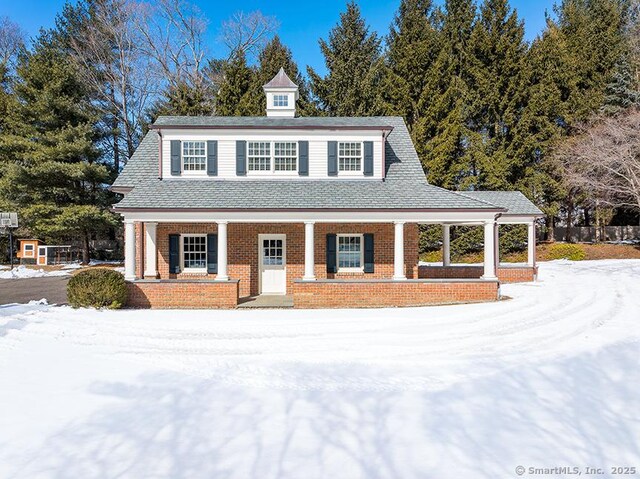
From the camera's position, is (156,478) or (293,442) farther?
(293,442)

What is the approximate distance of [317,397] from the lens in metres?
5.45

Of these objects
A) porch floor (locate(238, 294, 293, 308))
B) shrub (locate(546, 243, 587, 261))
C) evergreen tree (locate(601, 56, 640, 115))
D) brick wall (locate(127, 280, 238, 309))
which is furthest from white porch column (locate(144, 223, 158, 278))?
evergreen tree (locate(601, 56, 640, 115))

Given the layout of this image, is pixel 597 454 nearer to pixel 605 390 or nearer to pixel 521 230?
pixel 605 390

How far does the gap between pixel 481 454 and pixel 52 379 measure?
6354 millimetres

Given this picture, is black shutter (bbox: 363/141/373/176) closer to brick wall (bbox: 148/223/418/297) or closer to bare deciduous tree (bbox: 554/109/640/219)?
brick wall (bbox: 148/223/418/297)

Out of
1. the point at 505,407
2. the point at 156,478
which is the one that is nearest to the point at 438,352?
the point at 505,407

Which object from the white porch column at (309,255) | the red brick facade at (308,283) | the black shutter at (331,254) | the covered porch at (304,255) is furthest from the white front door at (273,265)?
the white porch column at (309,255)

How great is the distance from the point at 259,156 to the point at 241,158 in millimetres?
687

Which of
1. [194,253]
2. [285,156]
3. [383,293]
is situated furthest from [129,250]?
[383,293]

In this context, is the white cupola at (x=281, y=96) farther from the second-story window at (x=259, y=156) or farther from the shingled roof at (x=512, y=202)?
the shingled roof at (x=512, y=202)

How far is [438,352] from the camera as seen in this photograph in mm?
7441

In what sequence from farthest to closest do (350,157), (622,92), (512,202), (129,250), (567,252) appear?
(622,92) → (567,252) → (512,202) → (350,157) → (129,250)

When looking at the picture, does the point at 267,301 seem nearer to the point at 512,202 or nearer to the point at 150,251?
the point at 150,251

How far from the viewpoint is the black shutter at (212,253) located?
14.2m
